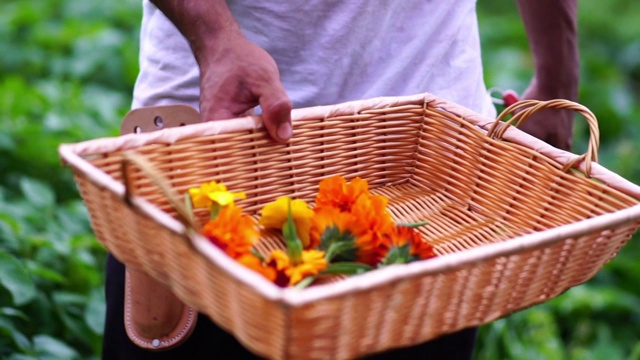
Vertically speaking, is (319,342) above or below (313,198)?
above

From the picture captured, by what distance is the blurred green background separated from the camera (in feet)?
7.45

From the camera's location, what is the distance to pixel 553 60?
2.01 meters

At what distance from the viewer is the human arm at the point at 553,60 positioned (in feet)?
6.44

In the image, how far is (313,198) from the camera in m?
1.60

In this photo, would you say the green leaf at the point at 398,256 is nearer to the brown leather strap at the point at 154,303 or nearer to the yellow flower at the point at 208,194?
the yellow flower at the point at 208,194

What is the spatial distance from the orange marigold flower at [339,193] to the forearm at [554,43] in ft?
2.27

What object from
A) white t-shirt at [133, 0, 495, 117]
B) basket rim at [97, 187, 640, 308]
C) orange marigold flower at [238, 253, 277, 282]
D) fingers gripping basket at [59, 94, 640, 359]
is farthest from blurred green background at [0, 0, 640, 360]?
basket rim at [97, 187, 640, 308]

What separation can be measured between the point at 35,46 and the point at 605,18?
10.00 ft

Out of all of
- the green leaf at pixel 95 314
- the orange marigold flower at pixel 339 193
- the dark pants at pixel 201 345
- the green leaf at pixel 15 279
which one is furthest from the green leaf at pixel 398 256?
the green leaf at pixel 95 314

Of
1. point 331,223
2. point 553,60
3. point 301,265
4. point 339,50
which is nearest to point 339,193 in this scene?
point 331,223

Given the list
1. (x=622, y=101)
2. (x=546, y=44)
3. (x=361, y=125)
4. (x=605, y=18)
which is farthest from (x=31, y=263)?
(x=605, y=18)

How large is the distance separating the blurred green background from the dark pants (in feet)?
0.89

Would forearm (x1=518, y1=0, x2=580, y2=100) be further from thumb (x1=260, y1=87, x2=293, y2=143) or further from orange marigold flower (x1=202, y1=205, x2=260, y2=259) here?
orange marigold flower (x1=202, y1=205, x2=260, y2=259)

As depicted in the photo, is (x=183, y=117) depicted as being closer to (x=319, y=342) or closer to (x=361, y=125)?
(x=361, y=125)
